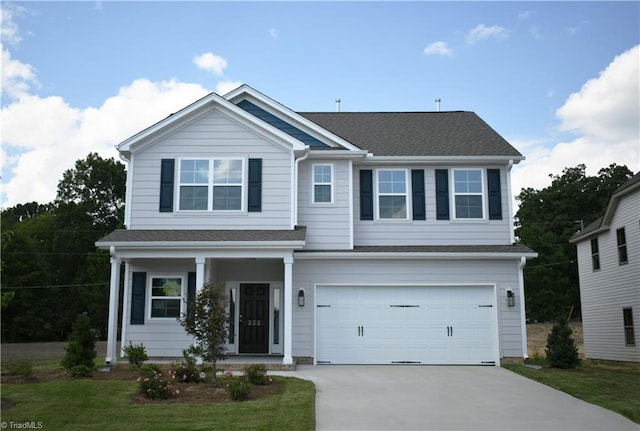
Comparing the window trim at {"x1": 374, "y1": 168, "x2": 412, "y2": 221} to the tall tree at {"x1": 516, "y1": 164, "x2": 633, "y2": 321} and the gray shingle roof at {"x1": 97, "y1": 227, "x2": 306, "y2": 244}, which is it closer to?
the gray shingle roof at {"x1": 97, "y1": 227, "x2": 306, "y2": 244}

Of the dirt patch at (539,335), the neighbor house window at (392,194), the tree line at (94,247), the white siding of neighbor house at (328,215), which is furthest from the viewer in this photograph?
the tree line at (94,247)

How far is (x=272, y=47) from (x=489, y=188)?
7.68m

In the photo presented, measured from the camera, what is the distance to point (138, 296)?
16.7m

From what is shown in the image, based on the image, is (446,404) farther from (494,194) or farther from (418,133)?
(418,133)

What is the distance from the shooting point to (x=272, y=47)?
1784 cm

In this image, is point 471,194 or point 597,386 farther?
point 471,194

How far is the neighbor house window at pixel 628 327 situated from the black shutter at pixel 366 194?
10.4 meters

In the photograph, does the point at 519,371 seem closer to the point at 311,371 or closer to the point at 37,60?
the point at 311,371

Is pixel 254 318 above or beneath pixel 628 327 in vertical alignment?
above

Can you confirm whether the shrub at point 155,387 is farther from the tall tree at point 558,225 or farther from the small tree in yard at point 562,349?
the tall tree at point 558,225

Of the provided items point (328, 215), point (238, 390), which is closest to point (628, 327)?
point (328, 215)

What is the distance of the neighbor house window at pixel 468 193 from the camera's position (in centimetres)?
1783

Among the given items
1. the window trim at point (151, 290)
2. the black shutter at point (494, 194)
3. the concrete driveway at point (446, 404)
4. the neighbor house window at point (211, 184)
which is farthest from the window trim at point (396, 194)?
the window trim at point (151, 290)

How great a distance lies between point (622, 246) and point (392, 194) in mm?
9266
